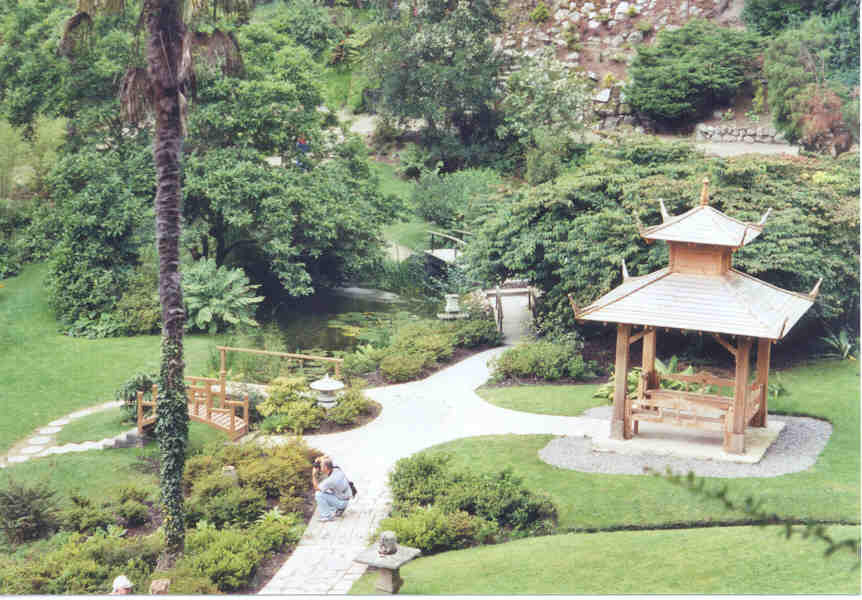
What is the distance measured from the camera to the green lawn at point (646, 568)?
29.7 feet

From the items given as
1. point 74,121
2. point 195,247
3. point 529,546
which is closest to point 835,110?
point 529,546

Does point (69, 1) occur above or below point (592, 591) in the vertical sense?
above

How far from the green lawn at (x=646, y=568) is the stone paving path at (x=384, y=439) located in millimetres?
625

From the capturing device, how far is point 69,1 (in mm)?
18906

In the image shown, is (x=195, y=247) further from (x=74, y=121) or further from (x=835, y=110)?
(x=835, y=110)

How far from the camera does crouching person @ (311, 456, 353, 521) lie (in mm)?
10672

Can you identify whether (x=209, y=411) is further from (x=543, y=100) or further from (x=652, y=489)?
(x=543, y=100)

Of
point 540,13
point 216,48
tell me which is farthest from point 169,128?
point 540,13

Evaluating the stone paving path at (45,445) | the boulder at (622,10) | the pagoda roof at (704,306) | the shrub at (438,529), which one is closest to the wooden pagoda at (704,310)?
the pagoda roof at (704,306)

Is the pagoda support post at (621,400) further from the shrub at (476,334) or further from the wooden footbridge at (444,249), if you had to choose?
the wooden footbridge at (444,249)

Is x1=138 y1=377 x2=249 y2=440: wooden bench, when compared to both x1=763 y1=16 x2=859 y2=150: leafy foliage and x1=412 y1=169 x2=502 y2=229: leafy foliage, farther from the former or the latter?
x1=412 y1=169 x2=502 y2=229: leafy foliage

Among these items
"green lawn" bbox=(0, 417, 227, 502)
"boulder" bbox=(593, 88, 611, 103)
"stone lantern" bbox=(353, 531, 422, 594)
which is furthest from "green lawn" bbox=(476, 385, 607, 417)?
"boulder" bbox=(593, 88, 611, 103)

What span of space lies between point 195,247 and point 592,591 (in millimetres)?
11478

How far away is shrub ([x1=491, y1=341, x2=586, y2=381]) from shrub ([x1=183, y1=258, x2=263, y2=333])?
4232 mm
